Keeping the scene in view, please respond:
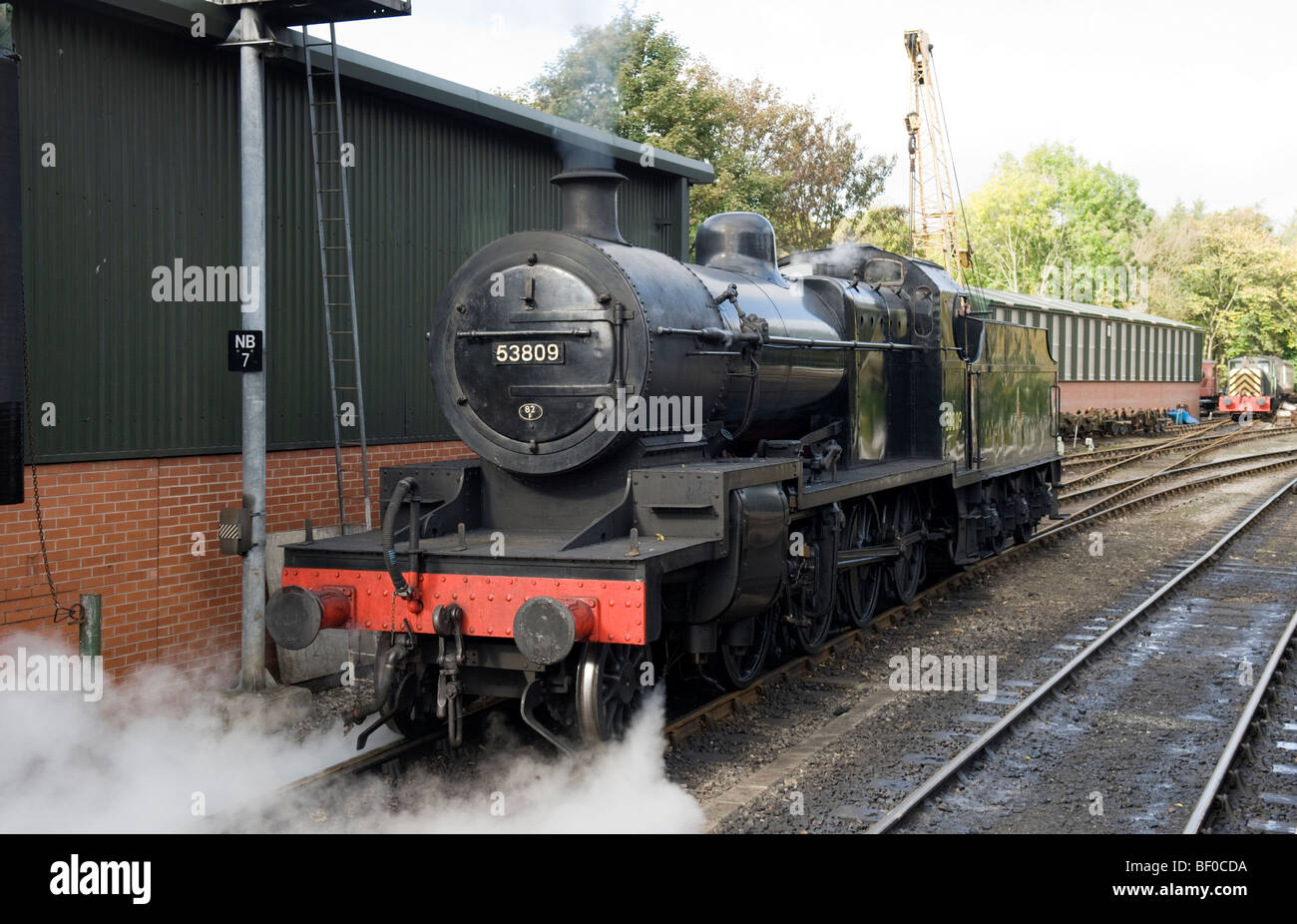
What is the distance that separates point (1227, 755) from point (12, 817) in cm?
601

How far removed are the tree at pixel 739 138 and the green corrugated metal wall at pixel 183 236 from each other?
534 centimetres

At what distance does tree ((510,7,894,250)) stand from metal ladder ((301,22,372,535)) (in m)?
5.91

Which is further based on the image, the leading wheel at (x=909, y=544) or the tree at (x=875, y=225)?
the tree at (x=875, y=225)

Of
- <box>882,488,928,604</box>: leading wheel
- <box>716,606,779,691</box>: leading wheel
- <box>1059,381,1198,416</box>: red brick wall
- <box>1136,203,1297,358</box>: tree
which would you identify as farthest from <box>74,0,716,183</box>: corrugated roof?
<box>1136,203,1297,358</box>: tree

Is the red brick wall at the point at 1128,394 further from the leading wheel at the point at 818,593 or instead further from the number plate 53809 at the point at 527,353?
the number plate 53809 at the point at 527,353

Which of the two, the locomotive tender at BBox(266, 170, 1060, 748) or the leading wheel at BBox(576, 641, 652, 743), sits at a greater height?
the locomotive tender at BBox(266, 170, 1060, 748)

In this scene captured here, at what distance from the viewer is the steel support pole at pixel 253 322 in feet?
24.2

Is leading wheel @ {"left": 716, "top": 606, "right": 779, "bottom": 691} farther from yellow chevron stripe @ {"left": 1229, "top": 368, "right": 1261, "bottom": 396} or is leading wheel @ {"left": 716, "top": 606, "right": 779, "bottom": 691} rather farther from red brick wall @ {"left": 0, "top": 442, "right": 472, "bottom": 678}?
yellow chevron stripe @ {"left": 1229, "top": 368, "right": 1261, "bottom": 396}

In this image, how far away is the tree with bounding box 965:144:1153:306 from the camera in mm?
60156

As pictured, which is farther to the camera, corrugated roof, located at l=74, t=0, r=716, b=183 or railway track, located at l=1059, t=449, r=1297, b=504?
railway track, located at l=1059, t=449, r=1297, b=504

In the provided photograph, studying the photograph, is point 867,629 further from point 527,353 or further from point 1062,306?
point 1062,306

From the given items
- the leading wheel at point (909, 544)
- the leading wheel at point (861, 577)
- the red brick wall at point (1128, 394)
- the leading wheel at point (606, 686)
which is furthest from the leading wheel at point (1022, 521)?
the red brick wall at point (1128, 394)

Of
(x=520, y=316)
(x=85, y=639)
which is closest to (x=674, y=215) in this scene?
(x=520, y=316)

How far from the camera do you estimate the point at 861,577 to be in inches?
377
